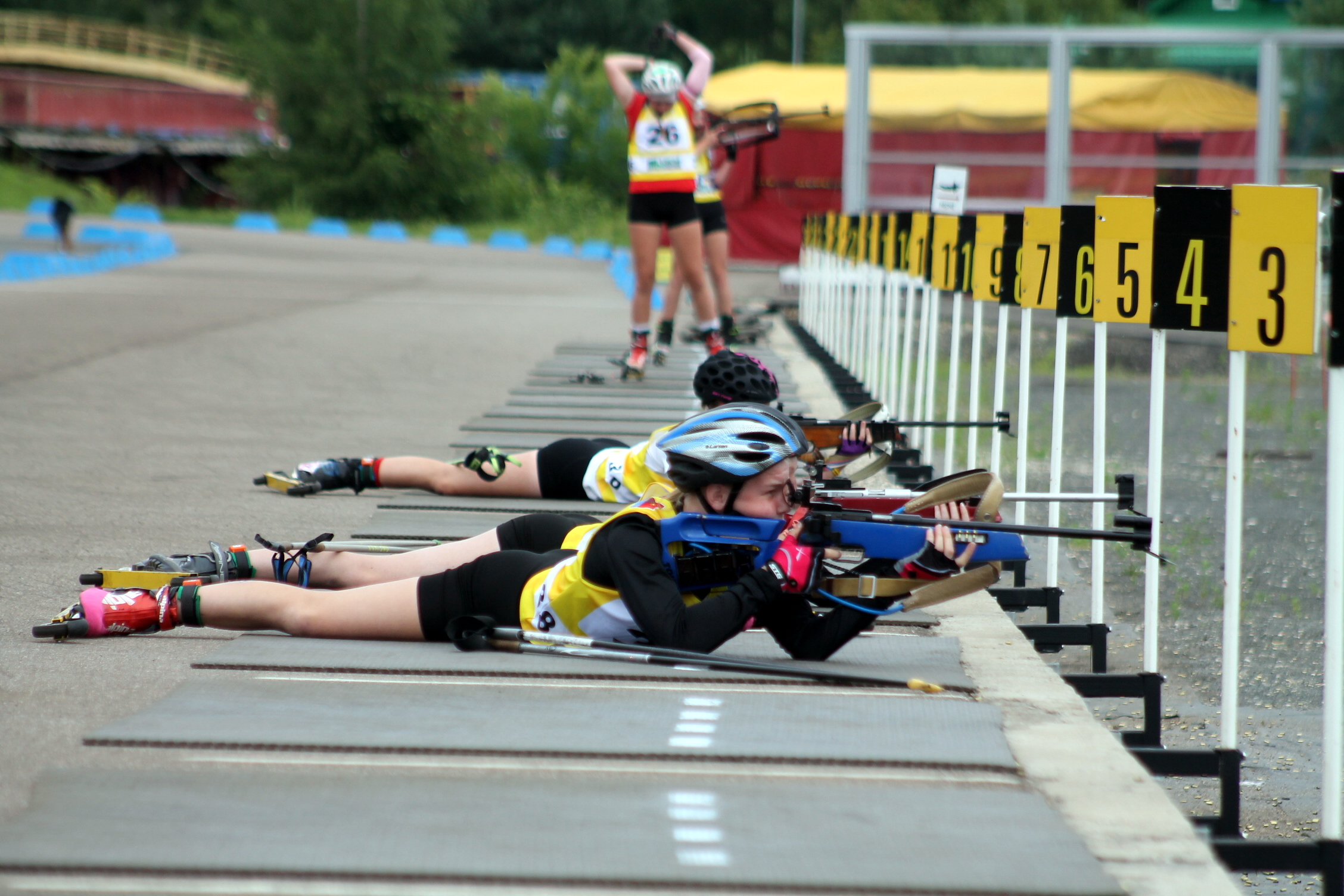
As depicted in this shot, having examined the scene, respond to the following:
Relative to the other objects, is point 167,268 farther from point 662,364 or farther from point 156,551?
point 156,551

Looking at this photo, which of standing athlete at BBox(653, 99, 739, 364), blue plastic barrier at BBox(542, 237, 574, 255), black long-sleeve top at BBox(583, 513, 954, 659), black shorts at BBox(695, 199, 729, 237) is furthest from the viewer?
blue plastic barrier at BBox(542, 237, 574, 255)

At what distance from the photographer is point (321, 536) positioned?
4414 millimetres

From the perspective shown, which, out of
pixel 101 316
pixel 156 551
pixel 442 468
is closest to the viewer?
pixel 156 551

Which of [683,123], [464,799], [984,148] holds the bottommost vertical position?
[464,799]

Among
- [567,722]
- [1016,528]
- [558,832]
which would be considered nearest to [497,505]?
[567,722]

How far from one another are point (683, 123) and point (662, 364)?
2076 mm

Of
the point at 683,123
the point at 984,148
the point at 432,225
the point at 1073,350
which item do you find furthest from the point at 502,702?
the point at 432,225

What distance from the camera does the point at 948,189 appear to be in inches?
393

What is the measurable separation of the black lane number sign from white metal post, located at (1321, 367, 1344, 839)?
593 millimetres

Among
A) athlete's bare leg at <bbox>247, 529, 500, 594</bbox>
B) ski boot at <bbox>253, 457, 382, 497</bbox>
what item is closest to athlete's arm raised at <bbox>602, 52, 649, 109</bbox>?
ski boot at <bbox>253, 457, 382, 497</bbox>

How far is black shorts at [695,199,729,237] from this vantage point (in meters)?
11.0

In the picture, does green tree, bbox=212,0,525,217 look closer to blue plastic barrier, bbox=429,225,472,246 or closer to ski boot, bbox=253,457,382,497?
blue plastic barrier, bbox=429,225,472,246

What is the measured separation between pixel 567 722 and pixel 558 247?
28.5 meters

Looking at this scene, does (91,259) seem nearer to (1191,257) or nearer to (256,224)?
(256,224)
